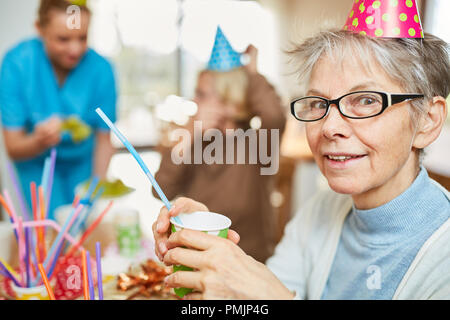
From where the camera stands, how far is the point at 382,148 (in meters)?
0.64

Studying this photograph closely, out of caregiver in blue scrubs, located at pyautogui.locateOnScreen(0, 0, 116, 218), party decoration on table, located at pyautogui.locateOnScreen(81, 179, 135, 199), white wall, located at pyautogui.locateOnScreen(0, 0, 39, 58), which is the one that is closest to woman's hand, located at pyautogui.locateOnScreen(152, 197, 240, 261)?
party decoration on table, located at pyautogui.locateOnScreen(81, 179, 135, 199)

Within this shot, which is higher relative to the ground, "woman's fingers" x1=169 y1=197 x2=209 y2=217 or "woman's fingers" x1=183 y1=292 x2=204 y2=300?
"woman's fingers" x1=169 y1=197 x2=209 y2=217

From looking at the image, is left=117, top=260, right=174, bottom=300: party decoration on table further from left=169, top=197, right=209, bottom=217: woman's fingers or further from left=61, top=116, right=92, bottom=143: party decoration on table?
left=61, top=116, right=92, bottom=143: party decoration on table

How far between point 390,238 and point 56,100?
53.2 inches

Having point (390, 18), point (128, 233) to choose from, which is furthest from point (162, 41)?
point (390, 18)

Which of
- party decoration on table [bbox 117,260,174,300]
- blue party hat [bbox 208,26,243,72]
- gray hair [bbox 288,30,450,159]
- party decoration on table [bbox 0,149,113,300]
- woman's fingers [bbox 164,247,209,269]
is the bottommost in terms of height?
party decoration on table [bbox 117,260,174,300]

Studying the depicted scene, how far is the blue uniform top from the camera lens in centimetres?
149

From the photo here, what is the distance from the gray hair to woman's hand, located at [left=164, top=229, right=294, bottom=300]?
363 mm

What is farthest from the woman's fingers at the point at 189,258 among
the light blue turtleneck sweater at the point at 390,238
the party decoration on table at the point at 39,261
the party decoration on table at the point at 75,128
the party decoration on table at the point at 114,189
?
the party decoration on table at the point at 75,128

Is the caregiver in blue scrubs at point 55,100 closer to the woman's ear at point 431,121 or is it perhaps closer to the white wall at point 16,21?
the white wall at point 16,21

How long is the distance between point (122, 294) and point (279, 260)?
36 centimetres

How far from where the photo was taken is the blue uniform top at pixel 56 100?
1.49 m

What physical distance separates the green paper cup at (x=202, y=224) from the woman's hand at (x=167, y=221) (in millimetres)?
16
